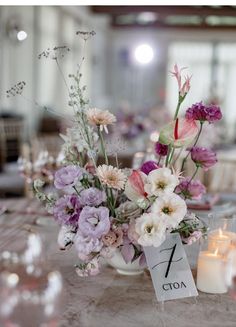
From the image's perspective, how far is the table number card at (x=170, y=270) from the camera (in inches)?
56.9

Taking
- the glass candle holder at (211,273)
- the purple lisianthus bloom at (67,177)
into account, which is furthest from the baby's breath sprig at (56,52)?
the glass candle holder at (211,273)

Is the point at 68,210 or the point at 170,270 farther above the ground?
the point at 68,210

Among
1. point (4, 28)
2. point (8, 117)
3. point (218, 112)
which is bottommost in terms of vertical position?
point (8, 117)

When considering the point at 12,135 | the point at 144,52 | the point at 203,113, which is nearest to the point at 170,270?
the point at 203,113

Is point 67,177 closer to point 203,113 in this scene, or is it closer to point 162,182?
point 162,182

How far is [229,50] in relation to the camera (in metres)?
12.6

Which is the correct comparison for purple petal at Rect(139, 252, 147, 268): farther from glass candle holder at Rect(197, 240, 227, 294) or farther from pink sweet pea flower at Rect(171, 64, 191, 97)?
pink sweet pea flower at Rect(171, 64, 191, 97)

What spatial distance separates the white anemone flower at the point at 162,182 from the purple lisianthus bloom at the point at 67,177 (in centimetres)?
22

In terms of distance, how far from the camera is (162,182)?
1395mm

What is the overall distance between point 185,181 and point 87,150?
32cm

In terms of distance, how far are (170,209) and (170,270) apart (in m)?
0.21

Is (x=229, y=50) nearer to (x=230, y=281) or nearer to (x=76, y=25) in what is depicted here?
(x=76, y=25)

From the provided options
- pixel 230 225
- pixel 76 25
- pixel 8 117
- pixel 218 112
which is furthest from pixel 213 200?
pixel 76 25

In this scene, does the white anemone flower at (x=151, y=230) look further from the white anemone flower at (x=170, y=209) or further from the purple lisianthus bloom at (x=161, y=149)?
the purple lisianthus bloom at (x=161, y=149)
